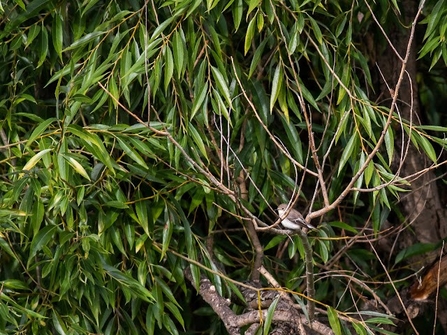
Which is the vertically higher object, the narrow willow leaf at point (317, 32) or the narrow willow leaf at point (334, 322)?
the narrow willow leaf at point (317, 32)

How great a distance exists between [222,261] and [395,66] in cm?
114

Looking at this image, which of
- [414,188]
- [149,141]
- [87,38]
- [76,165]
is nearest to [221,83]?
[149,141]

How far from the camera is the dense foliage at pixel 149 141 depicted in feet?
10.8

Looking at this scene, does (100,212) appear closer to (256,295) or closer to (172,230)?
(172,230)

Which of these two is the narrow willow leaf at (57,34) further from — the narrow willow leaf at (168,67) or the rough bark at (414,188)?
the rough bark at (414,188)

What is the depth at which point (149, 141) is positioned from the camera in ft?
11.0

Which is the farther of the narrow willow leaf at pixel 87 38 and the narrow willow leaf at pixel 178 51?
the narrow willow leaf at pixel 87 38

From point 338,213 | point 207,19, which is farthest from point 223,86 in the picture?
point 338,213

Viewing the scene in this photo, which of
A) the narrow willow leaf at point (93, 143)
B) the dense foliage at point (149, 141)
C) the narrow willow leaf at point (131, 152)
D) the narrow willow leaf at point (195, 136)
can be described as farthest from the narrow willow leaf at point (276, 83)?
the narrow willow leaf at point (93, 143)

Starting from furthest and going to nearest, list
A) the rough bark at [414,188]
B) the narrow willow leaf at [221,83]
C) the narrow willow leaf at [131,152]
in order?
the rough bark at [414,188], the narrow willow leaf at [221,83], the narrow willow leaf at [131,152]

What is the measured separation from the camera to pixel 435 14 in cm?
351

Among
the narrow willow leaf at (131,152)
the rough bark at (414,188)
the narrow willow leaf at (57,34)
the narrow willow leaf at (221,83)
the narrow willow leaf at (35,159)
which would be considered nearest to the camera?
the narrow willow leaf at (35,159)

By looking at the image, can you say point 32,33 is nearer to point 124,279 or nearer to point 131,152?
point 131,152

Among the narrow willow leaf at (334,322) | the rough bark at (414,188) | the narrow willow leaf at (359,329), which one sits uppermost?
the narrow willow leaf at (334,322)
